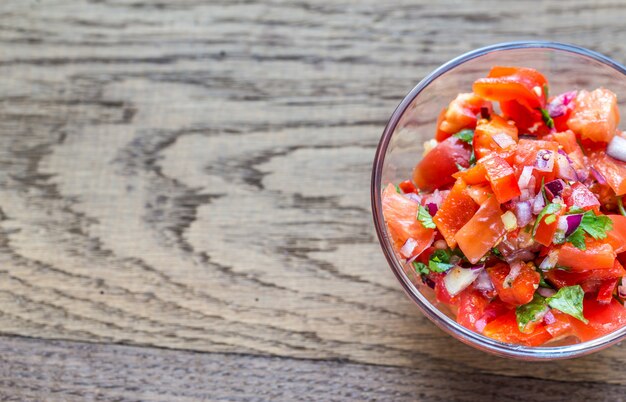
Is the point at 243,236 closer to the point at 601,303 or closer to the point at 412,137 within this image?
the point at 412,137

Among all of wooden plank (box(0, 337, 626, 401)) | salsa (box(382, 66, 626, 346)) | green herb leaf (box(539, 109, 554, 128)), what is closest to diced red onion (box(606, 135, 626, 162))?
salsa (box(382, 66, 626, 346))

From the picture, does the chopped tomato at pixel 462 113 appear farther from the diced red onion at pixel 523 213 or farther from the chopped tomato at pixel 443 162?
the diced red onion at pixel 523 213

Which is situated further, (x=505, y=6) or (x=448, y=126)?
(x=505, y=6)

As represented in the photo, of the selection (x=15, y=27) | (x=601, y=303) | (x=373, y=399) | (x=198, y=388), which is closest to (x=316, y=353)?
(x=373, y=399)

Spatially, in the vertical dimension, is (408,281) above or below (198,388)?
above

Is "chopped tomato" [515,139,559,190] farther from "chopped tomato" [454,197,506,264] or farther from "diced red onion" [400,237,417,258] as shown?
"diced red onion" [400,237,417,258]

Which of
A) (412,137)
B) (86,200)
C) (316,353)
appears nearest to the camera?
(412,137)

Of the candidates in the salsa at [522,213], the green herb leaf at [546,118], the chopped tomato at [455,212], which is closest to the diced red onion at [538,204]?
the salsa at [522,213]

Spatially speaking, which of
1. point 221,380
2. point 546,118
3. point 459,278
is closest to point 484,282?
point 459,278

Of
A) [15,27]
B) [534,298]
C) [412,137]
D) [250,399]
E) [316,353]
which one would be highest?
[15,27]
